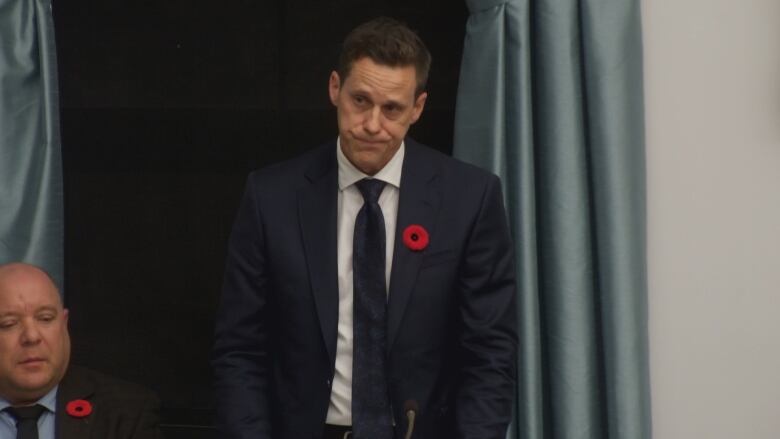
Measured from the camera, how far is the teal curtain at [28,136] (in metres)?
2.87

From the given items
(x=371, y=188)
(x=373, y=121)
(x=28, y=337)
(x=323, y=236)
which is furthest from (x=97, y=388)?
(x=373, y=121)

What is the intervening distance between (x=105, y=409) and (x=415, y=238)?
749mm

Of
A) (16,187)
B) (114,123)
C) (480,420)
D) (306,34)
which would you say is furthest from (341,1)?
(480,420)

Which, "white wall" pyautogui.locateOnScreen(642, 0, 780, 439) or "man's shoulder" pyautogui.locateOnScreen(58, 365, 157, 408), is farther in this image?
"white wall" pyautogui.locateOnScreen(642, 0, 780, 439)

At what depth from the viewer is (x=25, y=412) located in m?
2.56

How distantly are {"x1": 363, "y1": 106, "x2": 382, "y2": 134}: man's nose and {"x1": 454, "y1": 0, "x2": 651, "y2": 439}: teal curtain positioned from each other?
0.57 metres

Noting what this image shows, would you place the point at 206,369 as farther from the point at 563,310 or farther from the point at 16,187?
the point at 563,310

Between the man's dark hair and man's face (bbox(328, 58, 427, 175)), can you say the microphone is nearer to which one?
man's face (bbox(328, 58, 427, 175))

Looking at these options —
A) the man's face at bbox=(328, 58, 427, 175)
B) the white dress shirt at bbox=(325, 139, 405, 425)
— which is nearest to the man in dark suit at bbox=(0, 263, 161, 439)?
the white dress shirt at bbox=(325, 139, 405, 425)

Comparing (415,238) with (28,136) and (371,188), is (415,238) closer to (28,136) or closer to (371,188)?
(371,188)

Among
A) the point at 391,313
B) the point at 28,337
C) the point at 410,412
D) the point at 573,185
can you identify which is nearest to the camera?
the point at 410,412

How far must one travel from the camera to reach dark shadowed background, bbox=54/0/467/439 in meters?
3.15

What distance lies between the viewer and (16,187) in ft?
9.43

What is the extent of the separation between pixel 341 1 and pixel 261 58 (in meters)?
0.24
